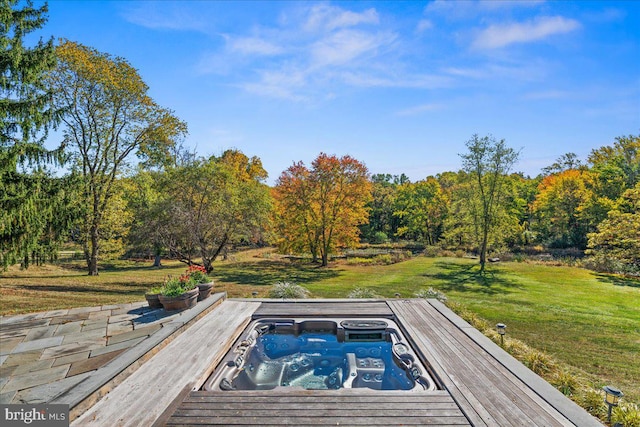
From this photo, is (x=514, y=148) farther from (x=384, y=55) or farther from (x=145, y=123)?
(x=145, y=123)

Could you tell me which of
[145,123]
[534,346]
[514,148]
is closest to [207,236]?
[145,123]

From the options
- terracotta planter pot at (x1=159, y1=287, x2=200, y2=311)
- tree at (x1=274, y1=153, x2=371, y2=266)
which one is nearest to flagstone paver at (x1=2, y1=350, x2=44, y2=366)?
terracotta planter pot at (x1=159, y1=287, x2=200, y2=311)

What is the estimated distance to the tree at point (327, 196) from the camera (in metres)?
21.7

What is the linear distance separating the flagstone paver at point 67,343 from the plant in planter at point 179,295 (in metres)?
0.26

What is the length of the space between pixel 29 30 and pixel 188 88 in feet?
14.9

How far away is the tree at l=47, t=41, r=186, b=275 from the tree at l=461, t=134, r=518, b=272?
18.4 meters

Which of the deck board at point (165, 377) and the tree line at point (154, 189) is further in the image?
the tree line at point (154, 189)

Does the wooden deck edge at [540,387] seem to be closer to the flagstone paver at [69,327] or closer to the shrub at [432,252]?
the flagstone paver at [69,327]

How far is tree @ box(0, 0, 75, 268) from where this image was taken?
26.9 feet

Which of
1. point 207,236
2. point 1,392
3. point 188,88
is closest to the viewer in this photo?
point 1,392

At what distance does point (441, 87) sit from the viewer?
12.4 metres

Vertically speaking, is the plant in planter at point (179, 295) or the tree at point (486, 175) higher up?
the tree at point (486, 175)

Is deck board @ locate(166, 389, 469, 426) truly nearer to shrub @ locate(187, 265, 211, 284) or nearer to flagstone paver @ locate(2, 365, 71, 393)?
flagstone paver @ locate(2, 365, 71, 393)

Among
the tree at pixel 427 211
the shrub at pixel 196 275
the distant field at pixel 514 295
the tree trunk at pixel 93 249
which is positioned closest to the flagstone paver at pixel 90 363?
the shrub at pixel 196 275
